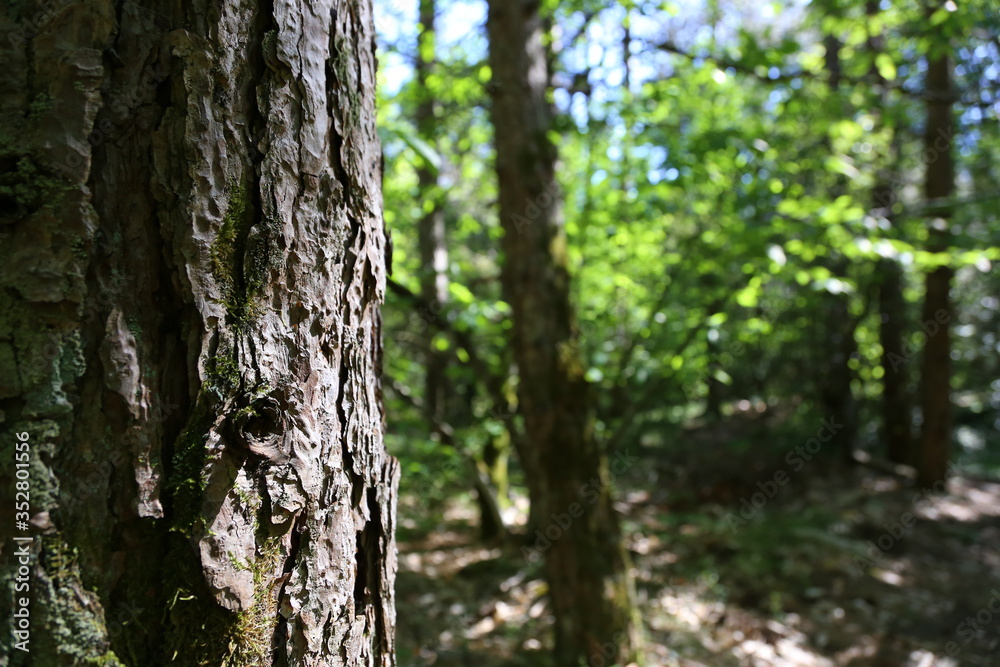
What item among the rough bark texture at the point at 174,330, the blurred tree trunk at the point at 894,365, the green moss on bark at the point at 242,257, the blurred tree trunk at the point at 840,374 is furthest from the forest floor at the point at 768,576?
the green moss on bark at the point at 242,257

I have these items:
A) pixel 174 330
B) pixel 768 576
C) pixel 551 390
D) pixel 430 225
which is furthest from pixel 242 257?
pixel 430 225

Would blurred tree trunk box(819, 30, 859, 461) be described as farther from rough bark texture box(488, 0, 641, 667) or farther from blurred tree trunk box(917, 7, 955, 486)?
rough bark texture box(488, 0, 641, 667)

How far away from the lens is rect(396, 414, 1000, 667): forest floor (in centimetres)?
467

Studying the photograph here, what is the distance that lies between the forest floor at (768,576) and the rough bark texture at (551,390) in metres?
0.59

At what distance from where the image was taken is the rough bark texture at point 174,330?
800mm

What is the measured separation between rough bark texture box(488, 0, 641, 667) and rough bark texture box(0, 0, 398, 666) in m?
2.96

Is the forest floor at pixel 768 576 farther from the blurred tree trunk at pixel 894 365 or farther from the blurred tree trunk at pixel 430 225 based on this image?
the blurred tree trunk at pixel 430 225

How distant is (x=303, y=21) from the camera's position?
979 mm

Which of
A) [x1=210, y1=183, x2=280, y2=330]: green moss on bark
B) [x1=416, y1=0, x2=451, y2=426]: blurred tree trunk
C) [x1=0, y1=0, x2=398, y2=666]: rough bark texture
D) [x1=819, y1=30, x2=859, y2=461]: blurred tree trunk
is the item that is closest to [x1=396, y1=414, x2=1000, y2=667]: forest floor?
[x1=819, y1=30, x2=859, y2=461]: blurred tree trunk

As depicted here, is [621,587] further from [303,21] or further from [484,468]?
[303,21]

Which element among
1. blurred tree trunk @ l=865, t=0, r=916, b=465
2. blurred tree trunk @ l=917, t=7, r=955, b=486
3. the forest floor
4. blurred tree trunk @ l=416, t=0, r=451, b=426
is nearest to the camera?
the forest floor

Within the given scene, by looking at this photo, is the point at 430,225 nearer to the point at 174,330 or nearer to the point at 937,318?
the point at 937,318

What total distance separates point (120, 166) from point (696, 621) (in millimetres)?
5300

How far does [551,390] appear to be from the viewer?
3.88 m
